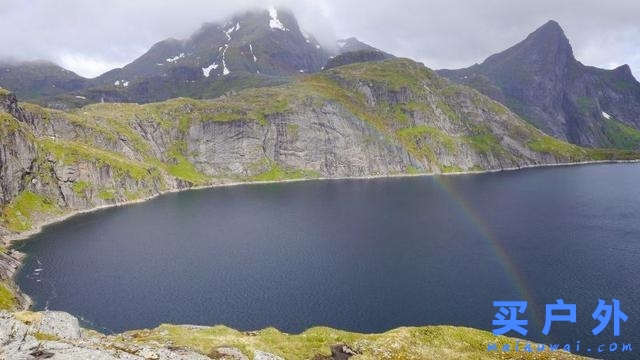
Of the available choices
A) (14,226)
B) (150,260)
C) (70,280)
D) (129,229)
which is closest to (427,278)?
(150,260)

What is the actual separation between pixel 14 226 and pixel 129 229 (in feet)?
140

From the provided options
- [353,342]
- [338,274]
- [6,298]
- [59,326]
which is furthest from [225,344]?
[338,274]

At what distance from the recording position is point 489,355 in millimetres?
53781

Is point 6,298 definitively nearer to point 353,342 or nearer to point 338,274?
point 338,274

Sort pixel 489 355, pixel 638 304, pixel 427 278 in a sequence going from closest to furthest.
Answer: pixel 489 355, pixel 638 304, pixel 427 278

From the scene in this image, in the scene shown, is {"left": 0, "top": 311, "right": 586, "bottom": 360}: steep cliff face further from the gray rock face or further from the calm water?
the calm water

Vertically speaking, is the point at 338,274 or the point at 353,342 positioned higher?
the point at 353,342

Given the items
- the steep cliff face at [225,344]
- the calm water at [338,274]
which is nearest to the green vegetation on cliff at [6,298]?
the calm water at [338,274]

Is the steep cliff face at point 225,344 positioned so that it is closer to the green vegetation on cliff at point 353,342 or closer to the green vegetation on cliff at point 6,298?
the green vegetation on cliff at point 353,342

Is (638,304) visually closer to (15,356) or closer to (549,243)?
(549,243)

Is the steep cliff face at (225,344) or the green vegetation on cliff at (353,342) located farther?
the green vegetation on cliff at (353,342)

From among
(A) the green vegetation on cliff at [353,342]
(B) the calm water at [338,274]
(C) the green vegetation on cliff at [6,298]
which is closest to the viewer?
(A) the green vegetation on cliff at [353,342]

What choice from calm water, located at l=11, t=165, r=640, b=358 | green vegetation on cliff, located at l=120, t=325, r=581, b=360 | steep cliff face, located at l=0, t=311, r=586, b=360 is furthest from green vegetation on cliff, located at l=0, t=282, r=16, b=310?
green vegetation on cliff, located at l=120, t=325, r=581, b=360

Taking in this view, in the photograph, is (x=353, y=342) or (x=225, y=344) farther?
(x=353, y=342)
